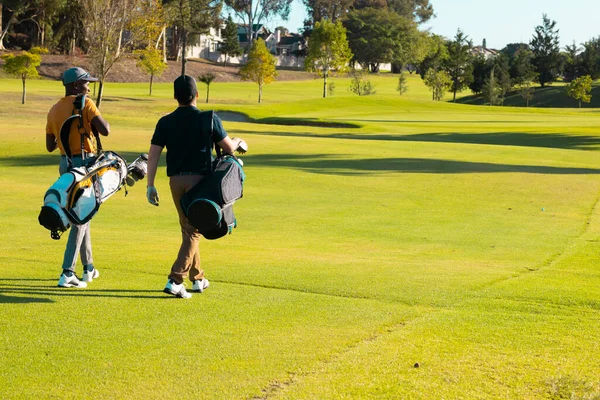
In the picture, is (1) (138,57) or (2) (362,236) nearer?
(2) (362,236)

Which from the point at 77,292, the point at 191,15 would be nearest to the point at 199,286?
the point at 77,292

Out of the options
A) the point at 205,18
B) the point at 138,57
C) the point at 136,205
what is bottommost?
the point at 136,205

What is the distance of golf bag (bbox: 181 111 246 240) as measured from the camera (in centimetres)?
744

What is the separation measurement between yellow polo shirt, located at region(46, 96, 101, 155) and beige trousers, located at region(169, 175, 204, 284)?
1.13 meters

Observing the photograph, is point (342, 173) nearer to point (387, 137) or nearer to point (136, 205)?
point (136, 205)

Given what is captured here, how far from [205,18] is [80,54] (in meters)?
20.3

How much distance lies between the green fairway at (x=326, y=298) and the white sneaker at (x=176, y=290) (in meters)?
0.10

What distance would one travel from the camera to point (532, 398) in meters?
5.43

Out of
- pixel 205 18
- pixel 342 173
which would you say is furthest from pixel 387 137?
pixel 205 18

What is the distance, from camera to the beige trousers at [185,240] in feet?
25.6

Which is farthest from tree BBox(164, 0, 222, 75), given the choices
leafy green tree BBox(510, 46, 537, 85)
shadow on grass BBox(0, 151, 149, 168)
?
shadow on grass BBox(0, 151, 149, 168)

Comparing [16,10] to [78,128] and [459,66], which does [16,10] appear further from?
[78,128]

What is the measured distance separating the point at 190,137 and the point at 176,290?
1466mm

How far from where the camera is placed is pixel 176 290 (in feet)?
26.0
